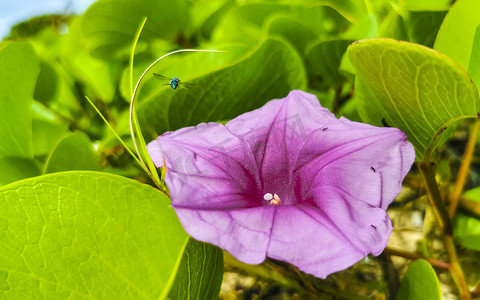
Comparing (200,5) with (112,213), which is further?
(200,5)

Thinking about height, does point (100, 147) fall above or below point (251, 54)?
below

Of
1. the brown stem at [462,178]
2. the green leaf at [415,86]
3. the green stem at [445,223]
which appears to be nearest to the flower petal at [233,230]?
the green leaf at [415,86]

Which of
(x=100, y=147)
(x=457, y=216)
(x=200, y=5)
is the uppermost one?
(x=200, y=5)

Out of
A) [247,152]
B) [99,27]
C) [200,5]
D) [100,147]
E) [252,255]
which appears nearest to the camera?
[252,255]

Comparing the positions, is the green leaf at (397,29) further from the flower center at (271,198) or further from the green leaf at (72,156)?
the green leaf at (72,156)

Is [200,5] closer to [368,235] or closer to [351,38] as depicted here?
[351,38]

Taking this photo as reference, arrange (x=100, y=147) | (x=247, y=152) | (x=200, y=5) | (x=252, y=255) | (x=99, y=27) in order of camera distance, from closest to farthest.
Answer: (x=252, y=255)
(x=247, y=152)
(x=100, y=147)
(x=99, y=27)
(x=200, y=5)

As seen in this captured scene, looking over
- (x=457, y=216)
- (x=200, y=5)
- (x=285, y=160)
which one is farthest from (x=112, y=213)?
(x=200, y=5)
